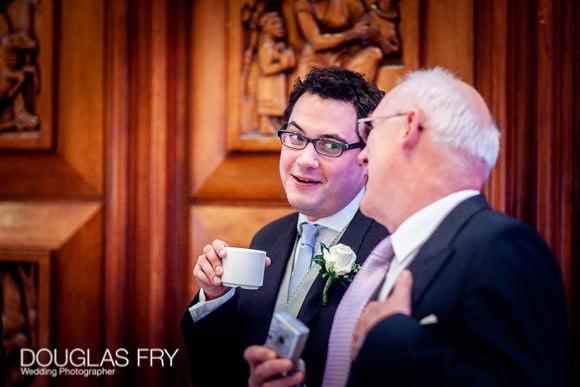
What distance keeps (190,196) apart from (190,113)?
1.15 ft

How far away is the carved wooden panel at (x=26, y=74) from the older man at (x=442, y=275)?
170 centimetres

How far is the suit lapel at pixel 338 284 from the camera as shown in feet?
4.41

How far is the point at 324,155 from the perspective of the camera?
4.86 feet

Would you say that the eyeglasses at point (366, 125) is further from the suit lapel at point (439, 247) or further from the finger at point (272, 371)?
the finger at point (272, 371)

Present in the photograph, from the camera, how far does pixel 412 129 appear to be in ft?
3.30

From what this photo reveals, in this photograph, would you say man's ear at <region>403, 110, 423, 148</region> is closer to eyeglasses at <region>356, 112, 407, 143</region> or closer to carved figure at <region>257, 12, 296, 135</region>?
eyeglasses at <region>356, 112, 407, 143</region>

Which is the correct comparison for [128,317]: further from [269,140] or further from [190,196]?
[269,140]

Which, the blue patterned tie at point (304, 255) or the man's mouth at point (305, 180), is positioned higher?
the man's mouth at point (305, 180)

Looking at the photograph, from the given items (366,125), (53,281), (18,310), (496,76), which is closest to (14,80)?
(53,281)

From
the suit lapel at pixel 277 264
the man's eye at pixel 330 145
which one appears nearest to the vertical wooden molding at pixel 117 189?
the suit lapel at pixel 277 264

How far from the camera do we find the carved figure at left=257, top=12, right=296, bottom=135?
2113 mm

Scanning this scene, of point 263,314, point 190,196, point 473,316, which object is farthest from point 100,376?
point 473,316

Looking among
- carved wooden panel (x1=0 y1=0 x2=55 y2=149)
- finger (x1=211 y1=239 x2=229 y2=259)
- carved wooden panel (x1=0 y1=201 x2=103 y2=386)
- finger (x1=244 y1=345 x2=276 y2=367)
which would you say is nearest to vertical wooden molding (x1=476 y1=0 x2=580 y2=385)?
finger (x1=211 y1=239 x2=229 y2=259)

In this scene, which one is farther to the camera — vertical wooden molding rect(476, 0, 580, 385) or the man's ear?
vertical wooden molding rect(476, 0, 580, 385)
